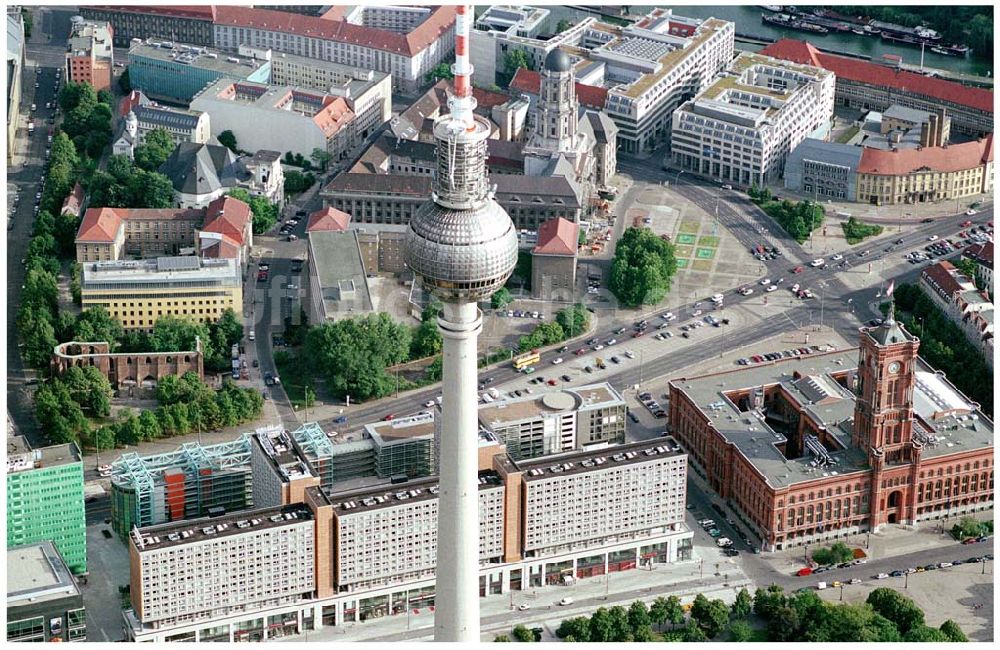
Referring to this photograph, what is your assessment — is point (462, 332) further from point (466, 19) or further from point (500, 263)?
point (466, 19)

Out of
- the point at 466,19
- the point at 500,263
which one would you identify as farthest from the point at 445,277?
the point at 466,19

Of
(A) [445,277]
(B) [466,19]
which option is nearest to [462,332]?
(A) [445,277]

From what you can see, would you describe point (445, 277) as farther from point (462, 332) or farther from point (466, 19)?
point (466, 19)

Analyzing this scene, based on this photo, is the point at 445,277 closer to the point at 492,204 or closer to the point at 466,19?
the point at 492,204

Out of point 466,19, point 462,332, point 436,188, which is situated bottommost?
point 462,332

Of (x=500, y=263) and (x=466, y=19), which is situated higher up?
(x=466, y=19)

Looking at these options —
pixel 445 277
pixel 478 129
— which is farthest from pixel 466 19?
pixel 445 277

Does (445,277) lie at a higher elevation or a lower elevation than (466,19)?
lower
